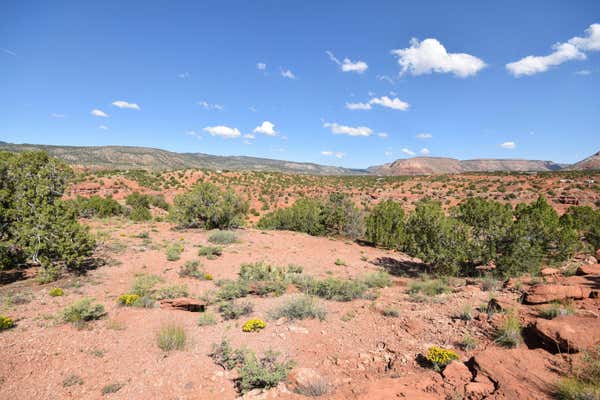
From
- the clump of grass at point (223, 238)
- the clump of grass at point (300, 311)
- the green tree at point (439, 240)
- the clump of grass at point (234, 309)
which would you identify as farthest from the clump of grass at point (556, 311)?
the clump of grass at point (223, 238)

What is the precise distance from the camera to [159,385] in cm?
496

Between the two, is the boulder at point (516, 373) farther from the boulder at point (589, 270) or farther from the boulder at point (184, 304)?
the boulder at point (184, 304)

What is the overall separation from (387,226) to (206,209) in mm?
13799

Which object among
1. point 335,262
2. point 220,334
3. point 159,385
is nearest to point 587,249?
point 335,262

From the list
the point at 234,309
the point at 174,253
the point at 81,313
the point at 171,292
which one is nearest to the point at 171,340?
the point at 234,309

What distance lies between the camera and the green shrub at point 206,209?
2098 cm

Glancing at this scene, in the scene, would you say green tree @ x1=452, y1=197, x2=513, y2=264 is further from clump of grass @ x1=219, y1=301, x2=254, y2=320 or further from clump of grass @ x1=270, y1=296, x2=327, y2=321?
clump of grass @ x1=219, y1=301, x2=254, y2=320

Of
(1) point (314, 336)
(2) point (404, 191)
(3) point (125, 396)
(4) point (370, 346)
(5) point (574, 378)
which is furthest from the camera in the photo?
(2) point (404, 191)

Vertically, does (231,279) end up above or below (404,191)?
below

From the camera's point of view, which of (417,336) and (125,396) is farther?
(417,336)

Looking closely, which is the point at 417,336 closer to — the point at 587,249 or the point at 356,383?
the point at 356,383

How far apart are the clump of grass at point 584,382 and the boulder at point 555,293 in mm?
2936

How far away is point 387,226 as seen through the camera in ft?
68.7

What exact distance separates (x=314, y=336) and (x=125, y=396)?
386cm
